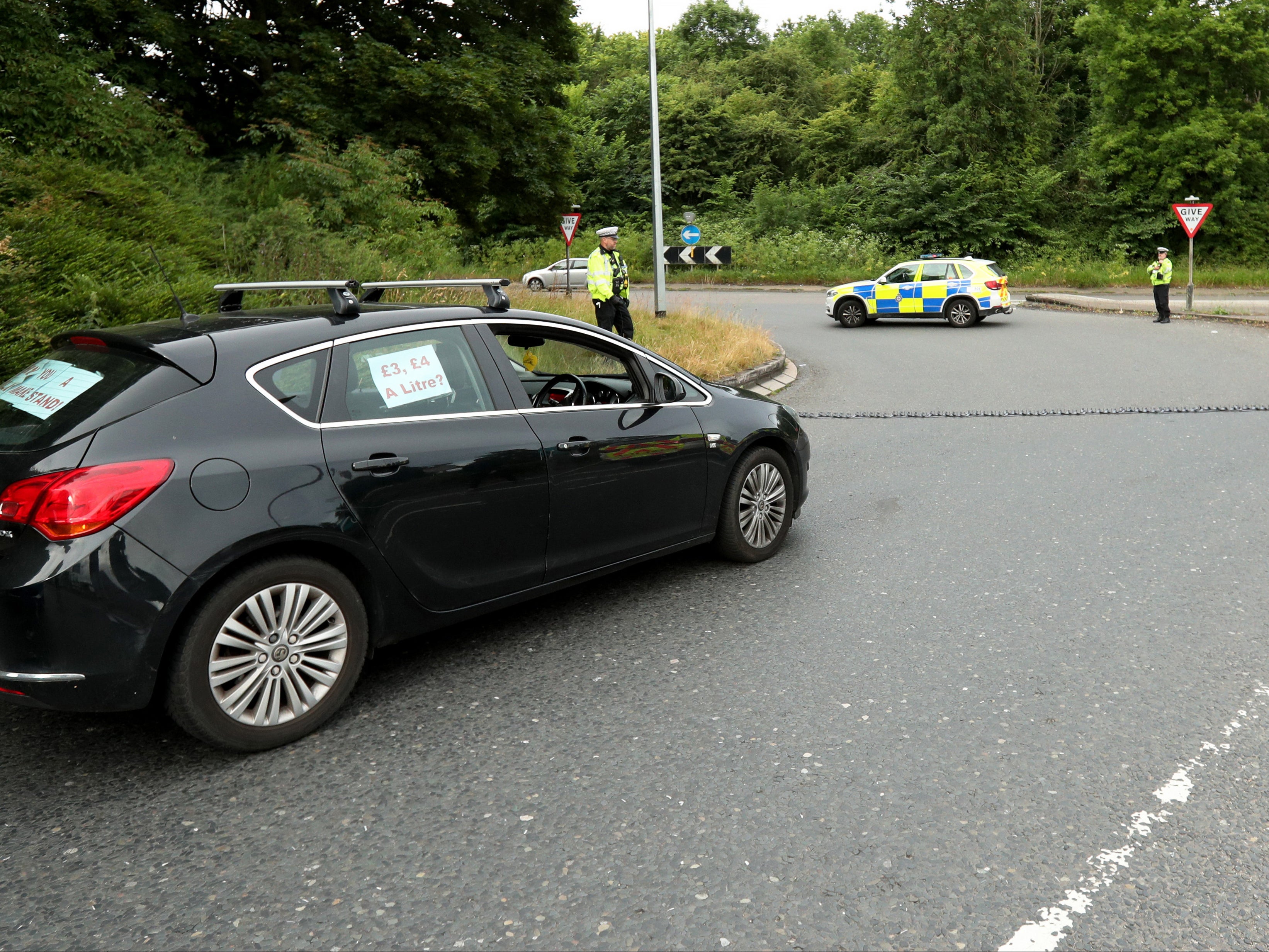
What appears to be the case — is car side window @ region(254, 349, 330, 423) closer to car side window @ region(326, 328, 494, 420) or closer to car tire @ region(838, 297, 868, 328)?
car side window @ region(326, 328, 494, 420)

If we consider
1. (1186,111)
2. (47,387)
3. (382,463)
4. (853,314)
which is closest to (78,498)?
(47,387)

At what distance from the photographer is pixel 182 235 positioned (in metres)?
12.4


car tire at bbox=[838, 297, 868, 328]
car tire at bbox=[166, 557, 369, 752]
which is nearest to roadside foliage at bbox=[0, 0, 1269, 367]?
car tire at bbox=[166, 557, 369, 752]

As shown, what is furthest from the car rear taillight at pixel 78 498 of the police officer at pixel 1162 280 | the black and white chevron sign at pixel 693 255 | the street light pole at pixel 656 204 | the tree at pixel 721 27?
the tree at pixel 721 27

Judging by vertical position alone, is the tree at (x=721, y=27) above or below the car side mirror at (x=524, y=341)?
above

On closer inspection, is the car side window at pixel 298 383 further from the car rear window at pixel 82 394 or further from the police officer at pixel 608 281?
the police officer at pixel 608 281

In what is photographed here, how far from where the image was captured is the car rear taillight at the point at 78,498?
352cm

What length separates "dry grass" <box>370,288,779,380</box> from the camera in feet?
48.3

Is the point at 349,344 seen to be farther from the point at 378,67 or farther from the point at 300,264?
the point at 378,67

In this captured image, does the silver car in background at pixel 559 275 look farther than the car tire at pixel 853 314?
Yes

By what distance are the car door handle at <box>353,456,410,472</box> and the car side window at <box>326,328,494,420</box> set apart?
0.60 feet

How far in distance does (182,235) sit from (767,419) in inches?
351

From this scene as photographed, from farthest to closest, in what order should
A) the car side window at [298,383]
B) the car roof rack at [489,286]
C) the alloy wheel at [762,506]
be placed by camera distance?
the alloy wheel at [762,506] → the car roof rack at [489,286] → the car side window at [298,383]

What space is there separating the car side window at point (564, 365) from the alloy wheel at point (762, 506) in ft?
2.89
